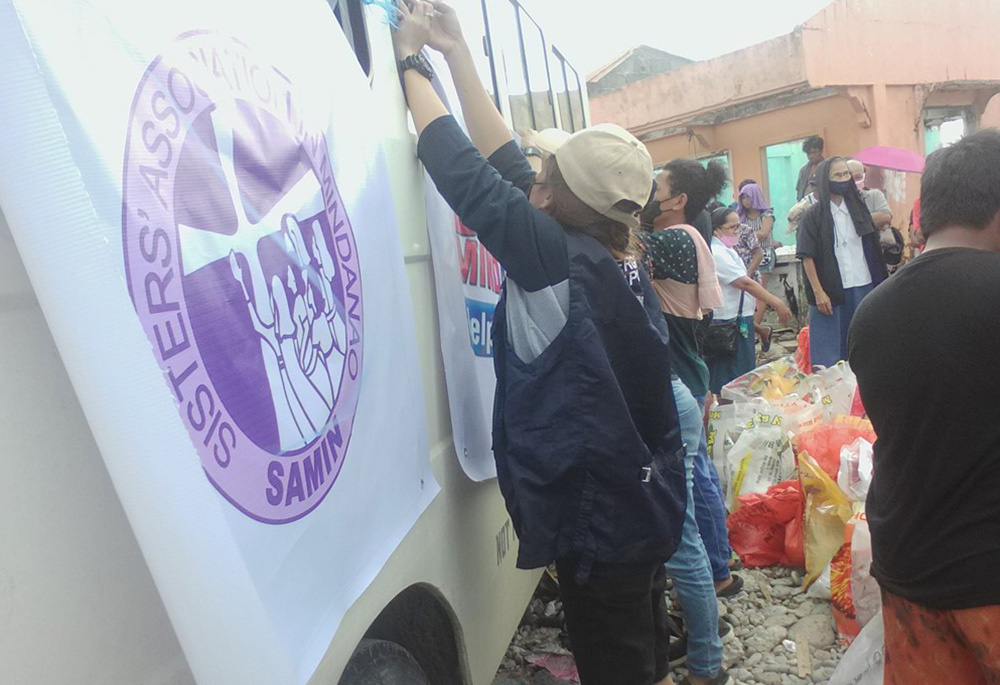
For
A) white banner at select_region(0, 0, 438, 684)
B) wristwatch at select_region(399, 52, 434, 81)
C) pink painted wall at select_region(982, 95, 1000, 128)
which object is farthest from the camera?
pink painted wall at select_region(982, 95, 1000, 128)

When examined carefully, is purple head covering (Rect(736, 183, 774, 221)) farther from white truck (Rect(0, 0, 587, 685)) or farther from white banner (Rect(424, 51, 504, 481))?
white truck (Rect(0, 0, 587, 685))

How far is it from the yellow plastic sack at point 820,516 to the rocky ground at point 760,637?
164 mm

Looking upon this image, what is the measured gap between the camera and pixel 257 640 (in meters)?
0.86

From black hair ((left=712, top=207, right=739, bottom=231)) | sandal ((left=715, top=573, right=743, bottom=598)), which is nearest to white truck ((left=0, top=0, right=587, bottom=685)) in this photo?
sandal ((left=715, top=573, right=743, bottom=598))

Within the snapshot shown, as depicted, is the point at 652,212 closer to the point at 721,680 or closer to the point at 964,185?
the point at 964,185

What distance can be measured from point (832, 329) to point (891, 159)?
480cm

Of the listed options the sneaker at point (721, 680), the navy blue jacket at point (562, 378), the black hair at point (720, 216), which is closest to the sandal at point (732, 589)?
the sneaker at point (721, 680)

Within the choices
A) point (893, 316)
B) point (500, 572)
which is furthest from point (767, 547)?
point (893, 316)

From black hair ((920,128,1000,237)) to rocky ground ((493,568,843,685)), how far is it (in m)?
1.94

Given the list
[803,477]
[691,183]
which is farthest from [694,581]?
[691,183]

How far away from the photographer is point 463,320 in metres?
2.00

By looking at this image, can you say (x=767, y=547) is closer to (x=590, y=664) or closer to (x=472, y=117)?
(x=590, y=664)

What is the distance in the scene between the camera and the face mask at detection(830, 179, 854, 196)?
524 cm

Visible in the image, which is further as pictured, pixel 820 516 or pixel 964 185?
pixel 820 516
